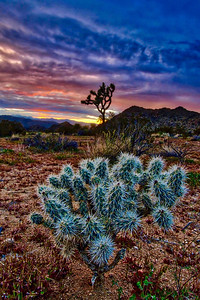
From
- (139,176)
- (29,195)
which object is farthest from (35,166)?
(139,176)

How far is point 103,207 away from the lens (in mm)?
2500

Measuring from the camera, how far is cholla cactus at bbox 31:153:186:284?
89.6 inches

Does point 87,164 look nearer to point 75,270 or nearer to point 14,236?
point 75,270

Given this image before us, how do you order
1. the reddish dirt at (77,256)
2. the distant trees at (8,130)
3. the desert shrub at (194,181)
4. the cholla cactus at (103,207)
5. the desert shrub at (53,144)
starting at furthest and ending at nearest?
the distant trees at (8,130) < the desert shrub at (53,144) < the desert shrub at (194,181) < the reddish dirt at (77,256) < the cholla cactus at (103,207)

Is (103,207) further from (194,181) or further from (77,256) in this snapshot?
(194,181)

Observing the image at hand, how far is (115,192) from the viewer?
7.66 ft

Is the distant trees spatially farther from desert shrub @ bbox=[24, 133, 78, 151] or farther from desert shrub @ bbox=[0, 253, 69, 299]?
desert shrub @ bbox=[0, 253, 69, 299]

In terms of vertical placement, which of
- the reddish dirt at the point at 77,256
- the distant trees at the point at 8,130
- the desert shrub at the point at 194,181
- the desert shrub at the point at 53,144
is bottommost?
the reddish dirt at the point at 77,256

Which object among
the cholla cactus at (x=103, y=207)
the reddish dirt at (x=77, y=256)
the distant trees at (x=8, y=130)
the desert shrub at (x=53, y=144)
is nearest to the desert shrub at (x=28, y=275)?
the reddish dirt at (x=77, y=256)

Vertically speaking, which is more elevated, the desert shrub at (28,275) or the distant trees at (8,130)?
the distant trees at (8,130)

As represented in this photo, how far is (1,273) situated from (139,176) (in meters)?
2.45

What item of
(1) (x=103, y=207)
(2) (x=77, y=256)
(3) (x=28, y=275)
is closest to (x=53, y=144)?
(2) (x=77, y=256)

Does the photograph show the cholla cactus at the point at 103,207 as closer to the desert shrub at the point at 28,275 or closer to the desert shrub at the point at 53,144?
the desert shrub at the point at 28,275

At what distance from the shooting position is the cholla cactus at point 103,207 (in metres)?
2.28
